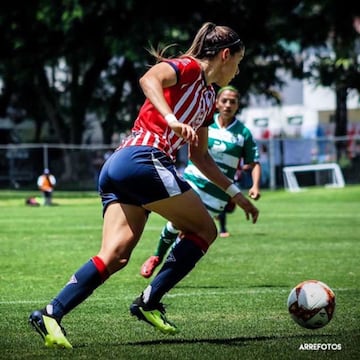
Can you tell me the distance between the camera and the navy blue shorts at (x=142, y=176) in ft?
22.9

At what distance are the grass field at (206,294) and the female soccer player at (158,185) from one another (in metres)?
0.31

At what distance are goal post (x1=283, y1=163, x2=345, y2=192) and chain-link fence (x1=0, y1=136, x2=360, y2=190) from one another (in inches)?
12.9

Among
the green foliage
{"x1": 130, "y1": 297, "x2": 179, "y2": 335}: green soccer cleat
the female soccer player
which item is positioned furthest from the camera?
the green foliage

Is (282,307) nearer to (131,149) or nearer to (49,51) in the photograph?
(131,149)

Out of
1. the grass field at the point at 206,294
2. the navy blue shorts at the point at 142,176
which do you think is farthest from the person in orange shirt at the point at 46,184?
the navy blue shorts at the point at 142,176

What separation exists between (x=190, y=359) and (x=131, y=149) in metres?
1.45

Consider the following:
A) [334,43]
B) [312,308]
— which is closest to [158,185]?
[312,308]

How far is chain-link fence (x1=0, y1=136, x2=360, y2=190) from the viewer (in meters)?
41.8

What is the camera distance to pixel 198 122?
292 inches

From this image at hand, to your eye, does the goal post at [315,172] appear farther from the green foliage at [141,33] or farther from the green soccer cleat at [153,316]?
the green soccer cleat at [153,316]

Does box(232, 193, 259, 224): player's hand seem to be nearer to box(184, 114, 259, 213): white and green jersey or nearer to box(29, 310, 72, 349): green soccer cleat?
box(29, 310, 72, 349): green soccer cleat

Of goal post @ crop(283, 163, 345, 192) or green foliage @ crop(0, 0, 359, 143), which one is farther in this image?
goal post @ crop(283, 163, 345, 192)

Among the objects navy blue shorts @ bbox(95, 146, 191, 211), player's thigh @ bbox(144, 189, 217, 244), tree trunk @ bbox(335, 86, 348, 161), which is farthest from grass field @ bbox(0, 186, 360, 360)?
tree trunk @ bbox(335, 86, 348, 161)

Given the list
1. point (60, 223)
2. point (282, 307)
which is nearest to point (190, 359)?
point (282, 307)
